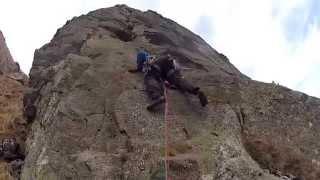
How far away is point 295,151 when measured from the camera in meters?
16.8

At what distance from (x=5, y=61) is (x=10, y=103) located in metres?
11.4

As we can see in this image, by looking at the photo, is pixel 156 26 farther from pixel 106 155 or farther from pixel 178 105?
pixel 106 155

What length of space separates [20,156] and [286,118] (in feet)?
28.8

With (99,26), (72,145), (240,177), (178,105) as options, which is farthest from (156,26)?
(240,177)

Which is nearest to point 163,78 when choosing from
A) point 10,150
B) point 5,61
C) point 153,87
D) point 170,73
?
point 170,73

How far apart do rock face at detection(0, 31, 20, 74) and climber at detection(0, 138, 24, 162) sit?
16323mm

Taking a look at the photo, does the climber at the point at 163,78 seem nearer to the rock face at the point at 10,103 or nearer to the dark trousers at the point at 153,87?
the dark trousers at the point at 153,87

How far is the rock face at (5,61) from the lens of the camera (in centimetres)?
3686

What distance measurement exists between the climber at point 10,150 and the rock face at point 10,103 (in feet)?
0.41

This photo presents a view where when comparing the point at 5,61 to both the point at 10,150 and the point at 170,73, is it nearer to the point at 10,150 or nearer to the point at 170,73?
the point at 10,150

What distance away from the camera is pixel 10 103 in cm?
2716

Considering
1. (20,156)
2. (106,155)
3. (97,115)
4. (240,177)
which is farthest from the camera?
(20,156)

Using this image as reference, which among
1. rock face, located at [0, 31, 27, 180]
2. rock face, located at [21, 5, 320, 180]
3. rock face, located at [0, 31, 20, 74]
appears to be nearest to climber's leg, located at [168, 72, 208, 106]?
rock face, located at [21, 5, 320, 180]

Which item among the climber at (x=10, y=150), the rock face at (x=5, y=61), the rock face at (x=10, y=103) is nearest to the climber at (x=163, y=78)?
the rock face at (x=10, y=103)
